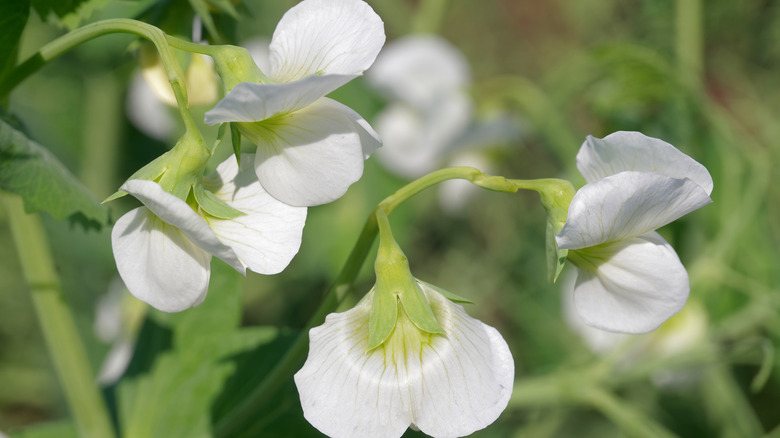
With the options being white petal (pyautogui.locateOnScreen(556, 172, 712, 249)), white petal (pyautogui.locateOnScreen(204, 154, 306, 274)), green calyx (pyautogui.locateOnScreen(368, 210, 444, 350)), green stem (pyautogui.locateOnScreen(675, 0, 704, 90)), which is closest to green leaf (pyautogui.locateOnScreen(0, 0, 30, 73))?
white petal (pyautogui.locateOnScreen(204, 154, 306, 274))

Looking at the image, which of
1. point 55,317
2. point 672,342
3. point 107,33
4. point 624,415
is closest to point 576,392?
point 624,415

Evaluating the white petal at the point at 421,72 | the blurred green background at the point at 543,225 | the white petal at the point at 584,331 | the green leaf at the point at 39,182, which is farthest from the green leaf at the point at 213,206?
the white petal at the point at 421,72

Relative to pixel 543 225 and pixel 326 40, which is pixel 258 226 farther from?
pixel 543 225

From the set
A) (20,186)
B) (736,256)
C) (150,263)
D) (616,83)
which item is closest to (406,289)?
(150,263)

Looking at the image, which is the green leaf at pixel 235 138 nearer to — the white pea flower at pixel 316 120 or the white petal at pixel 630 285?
the white pea flower at pixel 316 120

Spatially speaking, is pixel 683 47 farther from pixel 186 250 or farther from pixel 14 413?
pixel 14 413
